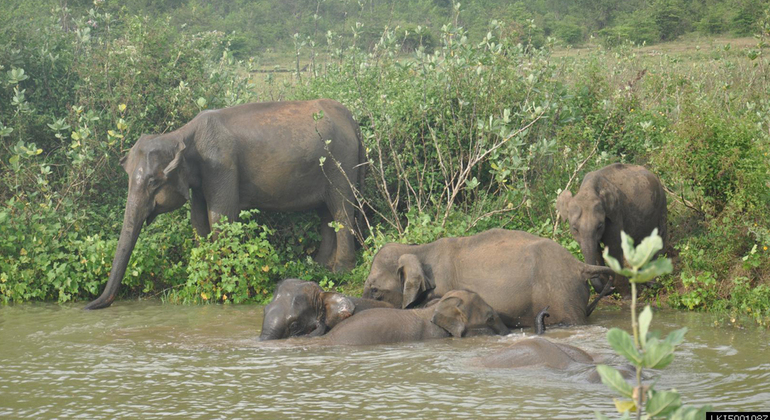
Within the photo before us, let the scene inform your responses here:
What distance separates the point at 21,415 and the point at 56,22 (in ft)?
30.0

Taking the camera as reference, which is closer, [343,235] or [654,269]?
[654,269]

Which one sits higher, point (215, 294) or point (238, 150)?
point (238, 150)

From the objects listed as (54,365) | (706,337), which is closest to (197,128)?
(54,365)

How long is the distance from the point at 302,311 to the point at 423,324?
3.36 feet

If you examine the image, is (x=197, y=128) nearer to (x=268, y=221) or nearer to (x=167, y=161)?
(x=167, y=161)

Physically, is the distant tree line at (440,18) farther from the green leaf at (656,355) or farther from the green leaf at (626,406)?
the green leaf at (656,355)

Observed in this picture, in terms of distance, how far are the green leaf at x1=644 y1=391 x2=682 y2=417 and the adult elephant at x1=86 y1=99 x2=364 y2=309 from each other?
7.67 meters

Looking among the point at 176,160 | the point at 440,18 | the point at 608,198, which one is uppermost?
the point at 440,18

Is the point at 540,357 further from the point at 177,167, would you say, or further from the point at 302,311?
the point at 177,167

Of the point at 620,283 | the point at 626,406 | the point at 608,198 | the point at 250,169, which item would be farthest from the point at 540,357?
the point at 250,169

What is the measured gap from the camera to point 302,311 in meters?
8.02

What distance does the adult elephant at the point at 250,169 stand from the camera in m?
9.84

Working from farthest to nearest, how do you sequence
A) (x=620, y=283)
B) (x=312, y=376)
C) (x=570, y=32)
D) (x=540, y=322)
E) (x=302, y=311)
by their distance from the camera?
1. (x=570, y=32)
2. (x=620, y=283)
3. (x=302, y=311)
4. (x=540, y=322)
5. (x=312, y=376)

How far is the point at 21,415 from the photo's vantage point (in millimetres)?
5891
